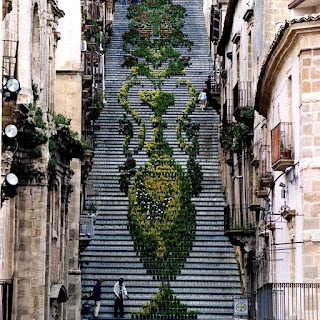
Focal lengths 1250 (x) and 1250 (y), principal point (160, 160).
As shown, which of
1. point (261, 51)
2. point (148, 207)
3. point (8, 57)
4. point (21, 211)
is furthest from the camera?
point (148, 207)

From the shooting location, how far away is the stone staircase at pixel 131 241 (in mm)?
50000

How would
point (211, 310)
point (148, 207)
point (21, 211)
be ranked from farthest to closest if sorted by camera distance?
point (148, 207) < point (211, 310) < point (21, 211)

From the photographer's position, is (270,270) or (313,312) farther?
(270,270)

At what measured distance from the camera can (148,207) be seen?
→ 56.0 metres

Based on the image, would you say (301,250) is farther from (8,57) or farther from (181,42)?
(181,42)

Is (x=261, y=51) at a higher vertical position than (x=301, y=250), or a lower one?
higher

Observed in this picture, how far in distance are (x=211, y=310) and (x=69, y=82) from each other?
1061 cm

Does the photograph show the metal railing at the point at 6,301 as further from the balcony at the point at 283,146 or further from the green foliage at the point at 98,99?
the green foliage at the point at 98,99

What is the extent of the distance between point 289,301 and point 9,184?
731 centimetres

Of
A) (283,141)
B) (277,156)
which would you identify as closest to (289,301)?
(277,156)

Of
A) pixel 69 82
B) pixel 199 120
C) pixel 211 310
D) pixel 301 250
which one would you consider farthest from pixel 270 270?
pixel 199 120

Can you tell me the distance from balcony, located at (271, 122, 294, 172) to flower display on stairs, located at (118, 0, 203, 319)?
1860 cm

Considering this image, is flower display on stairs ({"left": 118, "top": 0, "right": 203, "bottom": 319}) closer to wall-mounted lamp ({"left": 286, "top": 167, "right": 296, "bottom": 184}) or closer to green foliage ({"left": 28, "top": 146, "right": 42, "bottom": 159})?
green foliage ({"left": 28, "top": 146, "right": 42, "bottom": 159})

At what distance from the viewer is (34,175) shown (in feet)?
124
